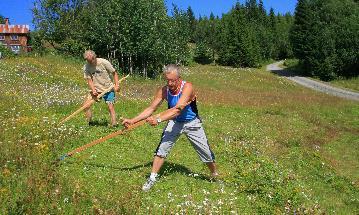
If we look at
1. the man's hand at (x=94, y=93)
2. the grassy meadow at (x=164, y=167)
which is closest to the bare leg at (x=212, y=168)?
the grassy meadow at (x=164, y=167)

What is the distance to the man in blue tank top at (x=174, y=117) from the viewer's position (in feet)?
28.1

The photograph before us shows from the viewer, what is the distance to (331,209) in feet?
34.9

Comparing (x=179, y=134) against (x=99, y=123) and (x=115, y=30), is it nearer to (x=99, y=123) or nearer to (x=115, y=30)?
(x=99, y=123)

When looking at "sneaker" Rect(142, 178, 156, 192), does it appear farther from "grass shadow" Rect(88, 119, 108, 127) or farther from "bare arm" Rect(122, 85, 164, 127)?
"grass shadow" Rect(88, 119, 108, 127)

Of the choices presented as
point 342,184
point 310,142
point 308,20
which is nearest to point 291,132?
point 310,142

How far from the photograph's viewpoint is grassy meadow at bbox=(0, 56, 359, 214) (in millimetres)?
8117

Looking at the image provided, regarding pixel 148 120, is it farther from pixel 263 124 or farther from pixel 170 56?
pixel 170 56

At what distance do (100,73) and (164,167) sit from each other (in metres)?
4.81

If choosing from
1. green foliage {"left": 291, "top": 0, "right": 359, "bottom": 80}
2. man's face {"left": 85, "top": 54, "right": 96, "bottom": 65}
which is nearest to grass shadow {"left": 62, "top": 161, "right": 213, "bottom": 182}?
man's face {"left": 85, "top": 54, "right": 96, "bottom": 65}

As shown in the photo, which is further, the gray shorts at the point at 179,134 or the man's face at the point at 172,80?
the gray shorts at the point at 179,134

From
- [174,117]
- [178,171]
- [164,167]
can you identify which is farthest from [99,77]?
[174,117]

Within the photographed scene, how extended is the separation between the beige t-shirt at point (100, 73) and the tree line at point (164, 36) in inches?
1122

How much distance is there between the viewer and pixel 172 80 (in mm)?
8555

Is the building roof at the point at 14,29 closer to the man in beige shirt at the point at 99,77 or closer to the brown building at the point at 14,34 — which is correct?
the brown building at the point at 14,34
